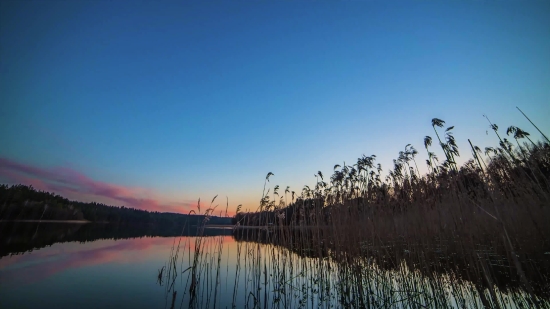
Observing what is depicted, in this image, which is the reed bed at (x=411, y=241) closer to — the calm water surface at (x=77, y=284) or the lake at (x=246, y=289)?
the lake at (x=246, y=289)

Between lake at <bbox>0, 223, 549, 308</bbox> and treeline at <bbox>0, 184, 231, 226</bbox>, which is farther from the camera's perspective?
treeline at <bbox>0, 184, 231, 226</bbox>

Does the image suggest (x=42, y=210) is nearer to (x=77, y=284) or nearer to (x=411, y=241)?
(x=77, y=284)

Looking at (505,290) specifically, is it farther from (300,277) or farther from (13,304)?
(13,304)

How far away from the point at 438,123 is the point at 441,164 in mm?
1106

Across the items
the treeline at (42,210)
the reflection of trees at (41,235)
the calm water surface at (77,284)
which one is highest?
the treeline at (42,210)

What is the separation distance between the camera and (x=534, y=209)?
7551 millimetres

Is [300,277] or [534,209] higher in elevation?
[534,209]

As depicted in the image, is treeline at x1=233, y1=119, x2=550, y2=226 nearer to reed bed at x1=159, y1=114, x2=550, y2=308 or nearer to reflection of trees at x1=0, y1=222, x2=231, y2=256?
reed bed at x1=159, y1=114, x2=550, y2=308

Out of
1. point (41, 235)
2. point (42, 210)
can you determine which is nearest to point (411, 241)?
point (41, 235)

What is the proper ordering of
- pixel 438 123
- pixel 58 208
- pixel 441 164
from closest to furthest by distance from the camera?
1. pixel 438 123
2. pixel 441 164
3. pixel 58 208

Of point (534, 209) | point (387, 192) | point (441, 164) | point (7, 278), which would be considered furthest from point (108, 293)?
point (534, 209)

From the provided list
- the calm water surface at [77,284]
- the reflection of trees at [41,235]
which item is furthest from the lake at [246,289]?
the reflection of trees at [41,235]

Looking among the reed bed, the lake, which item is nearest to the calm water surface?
the lake

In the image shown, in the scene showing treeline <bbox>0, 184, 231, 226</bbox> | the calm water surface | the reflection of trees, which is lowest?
the calm water surface
